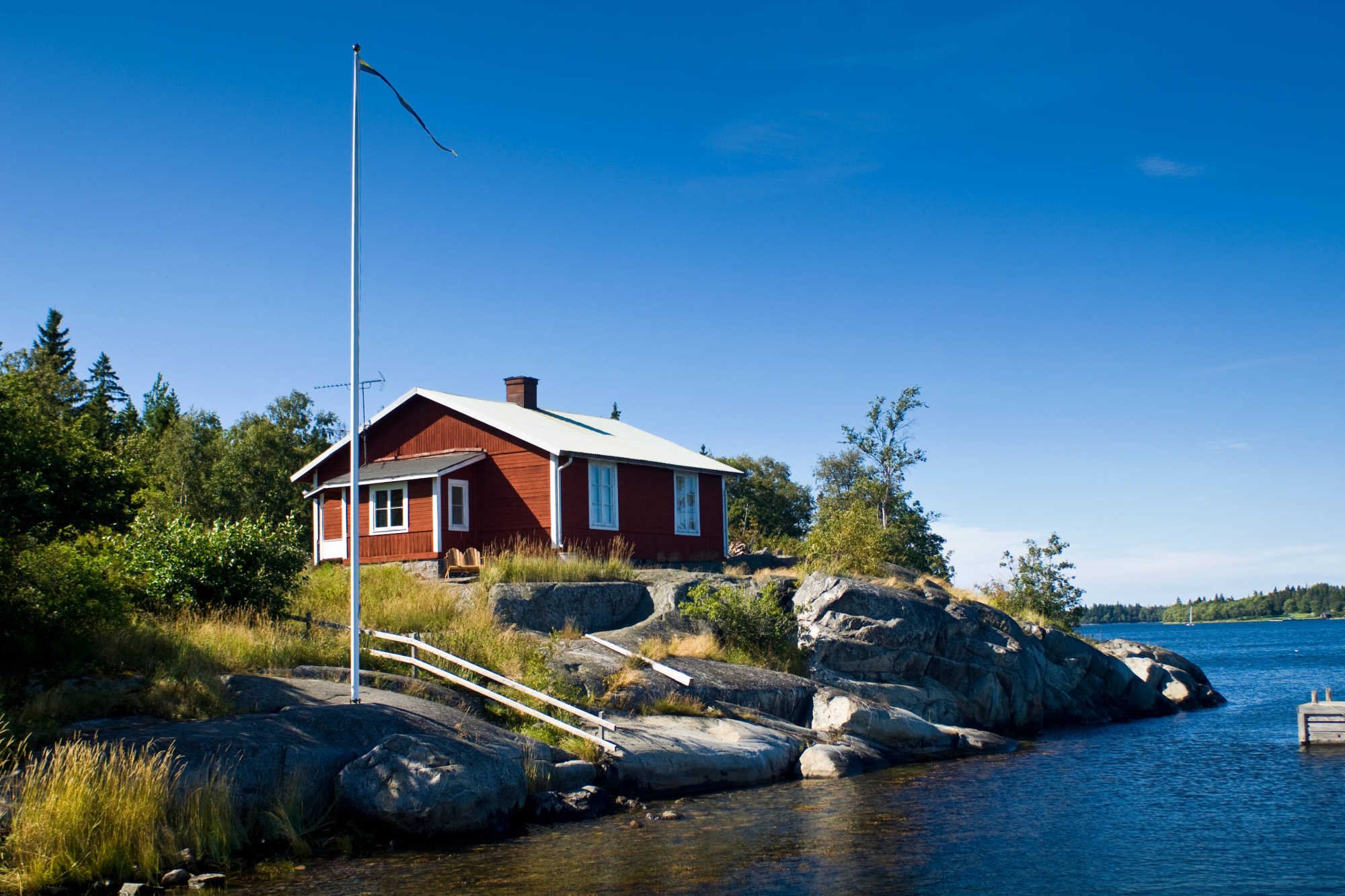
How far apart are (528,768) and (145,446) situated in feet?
143

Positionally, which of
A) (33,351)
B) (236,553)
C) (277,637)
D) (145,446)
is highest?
(33,351)

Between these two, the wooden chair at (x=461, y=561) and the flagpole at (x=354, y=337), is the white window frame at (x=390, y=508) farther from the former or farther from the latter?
the flagpole at (x=354, y=337)

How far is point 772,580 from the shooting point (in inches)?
1113

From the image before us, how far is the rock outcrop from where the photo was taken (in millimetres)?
27250

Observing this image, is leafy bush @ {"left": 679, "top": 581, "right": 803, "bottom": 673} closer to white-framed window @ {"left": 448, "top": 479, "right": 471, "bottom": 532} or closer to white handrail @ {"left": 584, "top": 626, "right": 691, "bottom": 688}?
white handrail @ {"left": 584, "top": 626, "right": 691, "bottom": 688}

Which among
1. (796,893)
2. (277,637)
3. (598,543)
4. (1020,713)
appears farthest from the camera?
(598,543)

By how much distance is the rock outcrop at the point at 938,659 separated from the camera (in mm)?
27250

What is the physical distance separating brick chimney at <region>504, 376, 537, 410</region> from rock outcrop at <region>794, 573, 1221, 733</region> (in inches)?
519

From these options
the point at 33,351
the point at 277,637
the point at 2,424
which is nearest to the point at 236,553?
the point at 277,637

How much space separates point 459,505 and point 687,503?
8245 millimetres

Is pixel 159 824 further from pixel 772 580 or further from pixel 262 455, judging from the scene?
pixel 262 455

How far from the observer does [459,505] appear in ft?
107

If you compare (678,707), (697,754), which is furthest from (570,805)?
(678,707)

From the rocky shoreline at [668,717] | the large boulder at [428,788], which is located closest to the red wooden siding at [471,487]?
the rocky shoreline at [668,717]
